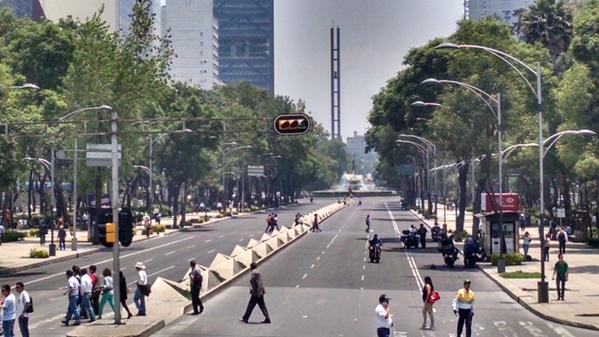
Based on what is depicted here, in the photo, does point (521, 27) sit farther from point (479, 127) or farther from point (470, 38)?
point (479, 127)

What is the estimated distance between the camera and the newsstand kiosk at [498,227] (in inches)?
2391

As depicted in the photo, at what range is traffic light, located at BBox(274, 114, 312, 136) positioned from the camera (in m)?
35.8

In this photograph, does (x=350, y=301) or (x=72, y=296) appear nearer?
(x=72, y=296)

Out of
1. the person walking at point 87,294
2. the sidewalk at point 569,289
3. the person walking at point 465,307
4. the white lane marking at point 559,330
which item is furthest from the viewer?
the sidewalk at point 569,289

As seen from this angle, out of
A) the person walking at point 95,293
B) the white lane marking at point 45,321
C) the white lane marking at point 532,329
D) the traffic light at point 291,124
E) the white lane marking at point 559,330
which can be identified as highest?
the traffic light at point 291,124

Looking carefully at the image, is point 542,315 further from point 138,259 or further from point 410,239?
point 410,239

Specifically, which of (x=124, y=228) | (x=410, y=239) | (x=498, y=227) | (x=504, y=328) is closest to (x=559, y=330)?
(x=504, y=328)

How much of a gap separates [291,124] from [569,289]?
1646 cm

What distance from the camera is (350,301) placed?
1674 inches

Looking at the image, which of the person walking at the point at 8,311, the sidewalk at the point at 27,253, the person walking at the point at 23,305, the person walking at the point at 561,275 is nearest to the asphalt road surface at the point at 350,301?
the person walking at the point at 561,275

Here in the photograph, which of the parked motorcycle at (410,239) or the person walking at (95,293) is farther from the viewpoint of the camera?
the parked motorcycle at (410,239)

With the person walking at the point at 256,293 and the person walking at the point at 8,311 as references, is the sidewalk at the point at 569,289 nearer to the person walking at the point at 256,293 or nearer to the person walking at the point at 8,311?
the person walking at the point at 256,293

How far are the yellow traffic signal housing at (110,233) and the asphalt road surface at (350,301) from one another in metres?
3.05

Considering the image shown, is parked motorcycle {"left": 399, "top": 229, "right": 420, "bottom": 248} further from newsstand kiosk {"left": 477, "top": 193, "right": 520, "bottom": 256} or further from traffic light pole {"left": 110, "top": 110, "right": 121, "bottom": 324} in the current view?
traffic light pole {"left": 110, "top": 110, "right": 121, "bottom": 324}
